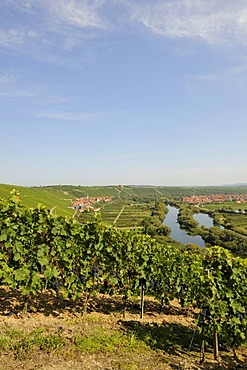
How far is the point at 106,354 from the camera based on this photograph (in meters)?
6.81

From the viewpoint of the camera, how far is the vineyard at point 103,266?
7.57 metres

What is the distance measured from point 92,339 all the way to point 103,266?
297 centimetres

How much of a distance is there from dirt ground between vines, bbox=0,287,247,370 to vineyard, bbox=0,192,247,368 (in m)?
0.40

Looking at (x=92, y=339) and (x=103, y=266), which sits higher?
(x=103, y=266)

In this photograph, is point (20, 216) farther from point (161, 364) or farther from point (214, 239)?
point (214, 239)

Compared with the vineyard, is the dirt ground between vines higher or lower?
lower

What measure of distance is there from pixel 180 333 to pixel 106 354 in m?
3.57

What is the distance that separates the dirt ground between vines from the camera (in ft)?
20.7

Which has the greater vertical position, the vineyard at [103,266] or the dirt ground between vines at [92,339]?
the vineyard at [103,266]

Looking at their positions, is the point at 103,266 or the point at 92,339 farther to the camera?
the point at 103,266

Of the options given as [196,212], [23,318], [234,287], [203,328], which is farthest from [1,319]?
[196,212]

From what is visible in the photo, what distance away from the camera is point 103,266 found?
10.1 meters

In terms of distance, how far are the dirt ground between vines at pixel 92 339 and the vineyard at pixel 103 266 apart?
40 centimetres

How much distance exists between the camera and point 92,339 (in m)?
7.37
